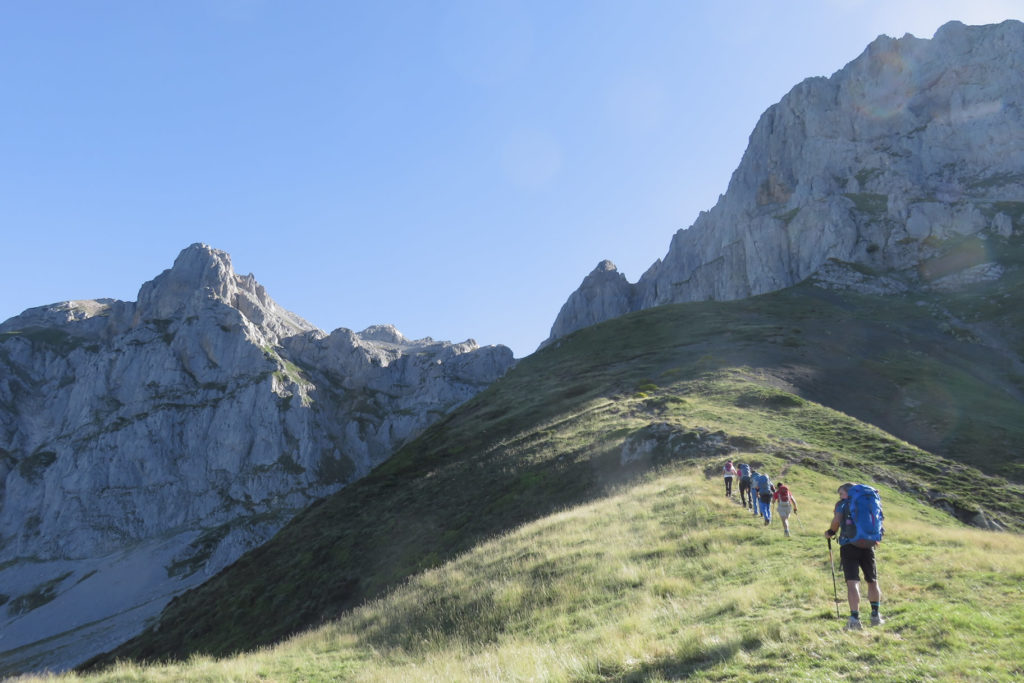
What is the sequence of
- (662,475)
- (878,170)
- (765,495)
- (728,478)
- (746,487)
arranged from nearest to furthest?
(765,495) < (746,487) < (728,478) < (662,475) < (878,170)

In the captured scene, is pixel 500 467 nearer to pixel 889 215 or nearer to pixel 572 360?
pixel 572 360

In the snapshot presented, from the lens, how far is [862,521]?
11.6 m

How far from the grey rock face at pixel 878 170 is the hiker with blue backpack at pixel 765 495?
387 ft

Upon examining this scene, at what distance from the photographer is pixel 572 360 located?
9662 centimetres

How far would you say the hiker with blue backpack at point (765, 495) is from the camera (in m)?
20.6

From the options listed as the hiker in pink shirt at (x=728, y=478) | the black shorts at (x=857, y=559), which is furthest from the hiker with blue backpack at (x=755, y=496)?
the black shorts at (x=857, y=559)

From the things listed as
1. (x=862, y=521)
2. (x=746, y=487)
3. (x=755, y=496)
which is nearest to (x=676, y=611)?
(x=862, y=521)

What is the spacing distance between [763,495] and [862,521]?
9486 mm

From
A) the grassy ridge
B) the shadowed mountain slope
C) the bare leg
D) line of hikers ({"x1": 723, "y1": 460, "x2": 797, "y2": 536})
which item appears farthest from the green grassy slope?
line of hikers ({"x1": 723, "y1": 460, "x2": 797, "y2": 536})

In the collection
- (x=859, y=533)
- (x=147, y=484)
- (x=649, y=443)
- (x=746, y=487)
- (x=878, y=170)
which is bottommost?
(x=746, y=487)

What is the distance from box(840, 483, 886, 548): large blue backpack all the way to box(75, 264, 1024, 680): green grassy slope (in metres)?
1.56

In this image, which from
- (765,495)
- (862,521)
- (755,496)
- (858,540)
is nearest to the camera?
(858,540)

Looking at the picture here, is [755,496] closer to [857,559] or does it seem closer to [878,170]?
[857,559]

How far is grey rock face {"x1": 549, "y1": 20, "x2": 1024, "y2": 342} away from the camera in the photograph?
132 meters
